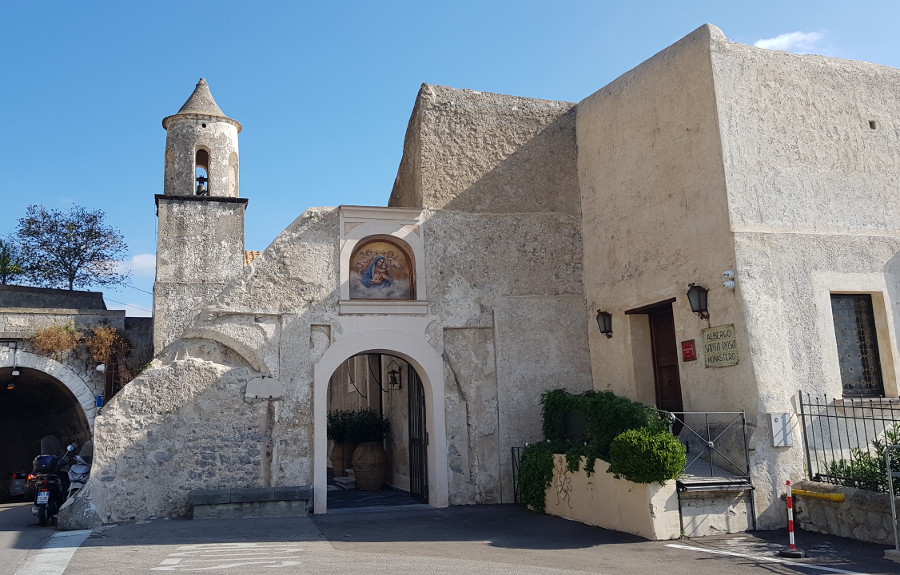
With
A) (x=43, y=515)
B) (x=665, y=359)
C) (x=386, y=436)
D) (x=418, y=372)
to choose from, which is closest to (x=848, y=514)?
(x=665, y=359)

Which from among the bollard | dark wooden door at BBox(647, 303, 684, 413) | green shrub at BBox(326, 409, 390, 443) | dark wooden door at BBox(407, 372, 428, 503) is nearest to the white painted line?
the bollard

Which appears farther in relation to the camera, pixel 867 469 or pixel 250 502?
pixel 250 502

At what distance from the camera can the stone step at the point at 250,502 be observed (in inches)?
399

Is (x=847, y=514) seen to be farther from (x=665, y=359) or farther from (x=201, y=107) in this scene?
(x=201, y=107)

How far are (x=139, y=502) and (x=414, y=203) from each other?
6.41 m

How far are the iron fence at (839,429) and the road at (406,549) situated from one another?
3.52ft

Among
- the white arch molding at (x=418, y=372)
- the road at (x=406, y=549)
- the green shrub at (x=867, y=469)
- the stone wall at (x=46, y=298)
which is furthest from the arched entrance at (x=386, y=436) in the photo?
the stone wall at (x=46, y=298)

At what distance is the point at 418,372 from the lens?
468 inches

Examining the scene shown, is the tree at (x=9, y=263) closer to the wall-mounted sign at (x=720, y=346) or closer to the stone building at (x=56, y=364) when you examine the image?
the stone building at (x=56, y=364)

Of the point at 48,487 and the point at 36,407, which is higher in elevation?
the point at 36,407

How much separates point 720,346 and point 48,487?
375 inches

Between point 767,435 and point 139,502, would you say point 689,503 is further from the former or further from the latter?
point 139,502

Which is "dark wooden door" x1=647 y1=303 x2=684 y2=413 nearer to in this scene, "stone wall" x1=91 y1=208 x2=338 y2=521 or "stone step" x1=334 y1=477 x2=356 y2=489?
"stone wall" x1=91 y1=208 x2=338 y2=521

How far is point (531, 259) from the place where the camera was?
12336 millimetres
